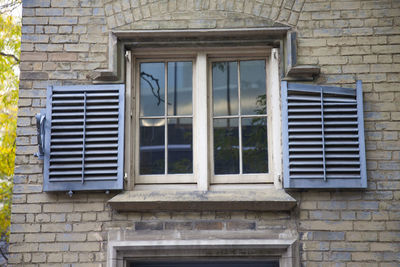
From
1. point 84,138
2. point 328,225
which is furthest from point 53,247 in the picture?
point 328,225

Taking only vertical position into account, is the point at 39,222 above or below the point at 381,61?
below

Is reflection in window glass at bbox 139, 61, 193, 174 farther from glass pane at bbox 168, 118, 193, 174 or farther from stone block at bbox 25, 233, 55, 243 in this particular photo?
stone block at bbox 25, 233, 55, 243

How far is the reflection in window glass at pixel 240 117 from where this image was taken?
17.4ft

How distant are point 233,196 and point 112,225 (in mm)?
1252

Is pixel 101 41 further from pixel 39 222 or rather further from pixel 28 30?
pixel 39 222

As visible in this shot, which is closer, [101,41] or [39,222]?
[39,222]

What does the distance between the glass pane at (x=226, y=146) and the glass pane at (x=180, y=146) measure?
11.1 inches

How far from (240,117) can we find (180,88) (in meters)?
0.74

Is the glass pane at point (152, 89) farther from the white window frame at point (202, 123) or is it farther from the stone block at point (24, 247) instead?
the stone block at point (24, 247)

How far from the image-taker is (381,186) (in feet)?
16.3

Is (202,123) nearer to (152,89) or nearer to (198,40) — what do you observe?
(152,89)

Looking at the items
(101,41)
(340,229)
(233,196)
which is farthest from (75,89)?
(340,229)

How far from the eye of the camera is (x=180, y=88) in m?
5.50

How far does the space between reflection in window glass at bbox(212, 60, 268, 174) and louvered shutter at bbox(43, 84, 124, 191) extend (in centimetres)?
105
